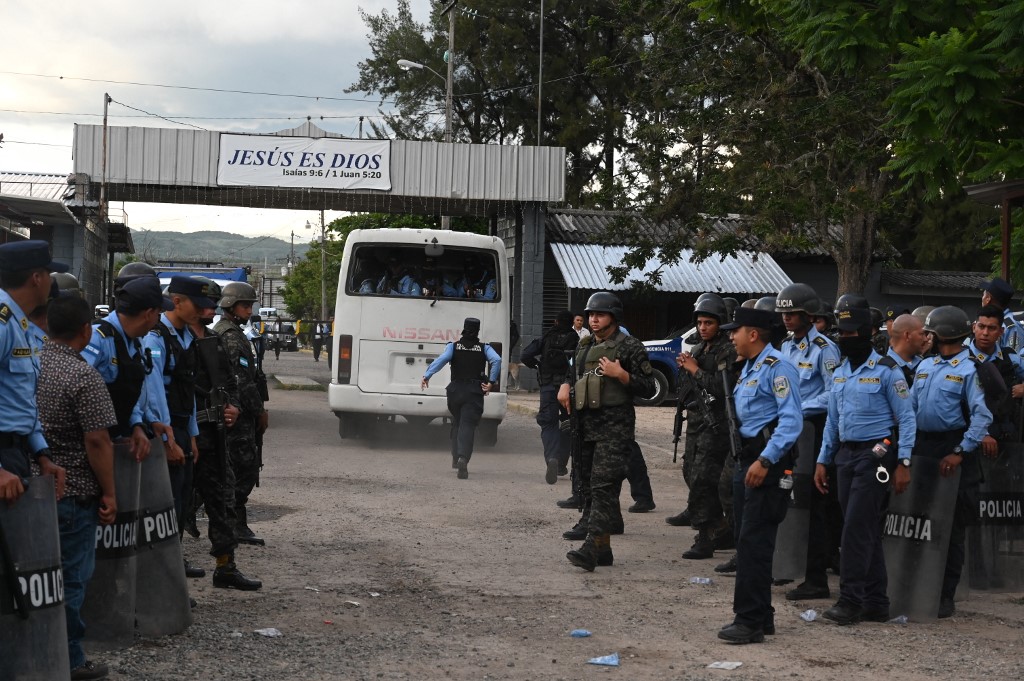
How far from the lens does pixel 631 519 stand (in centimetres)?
1099

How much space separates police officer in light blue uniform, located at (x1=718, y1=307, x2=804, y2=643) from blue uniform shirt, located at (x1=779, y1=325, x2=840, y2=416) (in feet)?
5.45

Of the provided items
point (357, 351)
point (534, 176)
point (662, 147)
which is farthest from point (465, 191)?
point (357, 351)

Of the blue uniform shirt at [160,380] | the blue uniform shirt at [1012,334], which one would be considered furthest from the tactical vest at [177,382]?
the blue uniform shirt at [1012,334]

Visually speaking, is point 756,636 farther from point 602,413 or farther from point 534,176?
point 534,176

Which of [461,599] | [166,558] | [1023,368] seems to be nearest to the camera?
[166,558]

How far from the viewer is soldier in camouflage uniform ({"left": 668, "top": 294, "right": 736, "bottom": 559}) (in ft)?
29.6

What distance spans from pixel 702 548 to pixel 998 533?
2068mm

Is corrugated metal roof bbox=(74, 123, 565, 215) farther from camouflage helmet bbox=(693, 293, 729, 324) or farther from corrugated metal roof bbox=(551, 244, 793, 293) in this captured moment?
camouflage helmet bbox=(693, 293, 729, 324)

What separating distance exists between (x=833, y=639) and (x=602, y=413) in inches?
97.5

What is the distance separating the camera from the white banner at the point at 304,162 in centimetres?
2578

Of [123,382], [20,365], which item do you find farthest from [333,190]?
[20,365]

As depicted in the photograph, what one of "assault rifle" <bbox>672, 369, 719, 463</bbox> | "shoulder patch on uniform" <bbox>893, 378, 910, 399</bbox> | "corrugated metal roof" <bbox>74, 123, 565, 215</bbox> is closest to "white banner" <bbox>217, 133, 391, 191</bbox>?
"corrugated metal roof" <bbox>74, 123, 565, 215</bbox>

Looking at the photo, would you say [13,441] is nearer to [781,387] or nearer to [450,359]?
[781,387]

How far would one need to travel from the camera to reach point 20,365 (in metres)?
4.71
